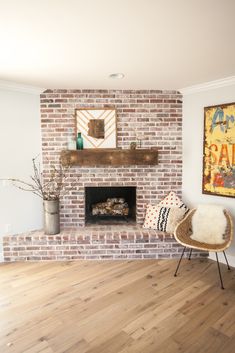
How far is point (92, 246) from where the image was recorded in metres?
3.37

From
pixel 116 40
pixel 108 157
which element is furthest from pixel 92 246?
pixel 116 40

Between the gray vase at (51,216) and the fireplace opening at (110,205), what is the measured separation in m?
0.62

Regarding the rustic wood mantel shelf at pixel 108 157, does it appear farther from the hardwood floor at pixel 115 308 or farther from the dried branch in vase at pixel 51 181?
the hardwood floor at pixel 115 308

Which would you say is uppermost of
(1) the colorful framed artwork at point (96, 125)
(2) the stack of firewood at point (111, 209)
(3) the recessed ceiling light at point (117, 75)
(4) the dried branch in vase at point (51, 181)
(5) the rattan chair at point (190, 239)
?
(3) the recessed ceiling light at point (117, 75)

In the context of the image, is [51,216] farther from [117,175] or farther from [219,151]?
[219,151]

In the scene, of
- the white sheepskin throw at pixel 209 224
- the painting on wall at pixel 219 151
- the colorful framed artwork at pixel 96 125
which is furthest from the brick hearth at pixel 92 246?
the colorful framed artwork at pixel 96 125

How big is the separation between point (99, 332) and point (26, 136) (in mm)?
2537

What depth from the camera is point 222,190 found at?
10.5ft

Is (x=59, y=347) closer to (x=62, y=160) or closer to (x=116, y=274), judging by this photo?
(x=116, y=274)

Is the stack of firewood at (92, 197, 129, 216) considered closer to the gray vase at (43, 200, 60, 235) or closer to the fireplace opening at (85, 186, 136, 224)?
the fireplace opening at (85, 186, 136, 224)

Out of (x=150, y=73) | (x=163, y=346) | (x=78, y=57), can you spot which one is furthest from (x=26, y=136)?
(x=163, y=346)

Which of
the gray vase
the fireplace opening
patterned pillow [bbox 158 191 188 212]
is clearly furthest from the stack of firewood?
the gray vase

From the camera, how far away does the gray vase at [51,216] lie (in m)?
3.37

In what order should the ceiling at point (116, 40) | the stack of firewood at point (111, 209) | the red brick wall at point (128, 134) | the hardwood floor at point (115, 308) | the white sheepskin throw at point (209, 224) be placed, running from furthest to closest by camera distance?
the stack of firewood at point (111, 209), the red brick wall at point (128, 134), the white sheepskin throw at point (209, 224), the hardwood floor at point (115, 308), the ceiling at point (116, 40)
